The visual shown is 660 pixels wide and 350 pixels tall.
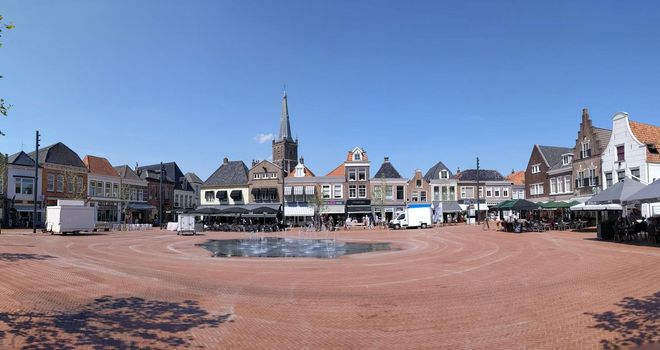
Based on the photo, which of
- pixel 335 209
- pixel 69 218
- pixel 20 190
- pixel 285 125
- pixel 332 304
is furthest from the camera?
pixel 285 125

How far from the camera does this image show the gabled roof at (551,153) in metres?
57.8

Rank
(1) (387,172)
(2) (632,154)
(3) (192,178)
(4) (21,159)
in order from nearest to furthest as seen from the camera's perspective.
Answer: (2) (632,154)
(4) (21,159)
(1) (387,172)
(3) (192,178)

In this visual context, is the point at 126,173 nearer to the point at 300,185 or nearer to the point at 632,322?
the point at 300,185

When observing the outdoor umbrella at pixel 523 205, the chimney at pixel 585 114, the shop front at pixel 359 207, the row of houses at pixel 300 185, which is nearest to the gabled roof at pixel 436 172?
the row of houses at pixel 300 185

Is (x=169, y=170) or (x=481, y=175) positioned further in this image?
(x=169, y=170)

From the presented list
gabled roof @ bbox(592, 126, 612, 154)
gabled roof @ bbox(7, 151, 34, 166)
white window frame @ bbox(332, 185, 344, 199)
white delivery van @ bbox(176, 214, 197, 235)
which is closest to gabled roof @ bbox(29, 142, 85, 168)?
A: gabled roof @ bbox(7, 151, 34, 166)

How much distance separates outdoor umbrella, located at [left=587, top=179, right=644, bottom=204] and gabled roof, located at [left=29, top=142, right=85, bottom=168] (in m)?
60.3

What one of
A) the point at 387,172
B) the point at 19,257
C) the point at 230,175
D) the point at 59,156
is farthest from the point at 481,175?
the point at 19,257

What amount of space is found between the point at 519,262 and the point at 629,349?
35.3 ft

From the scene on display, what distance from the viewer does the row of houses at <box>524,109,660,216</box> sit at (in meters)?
37.8

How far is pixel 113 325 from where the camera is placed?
786 centimetres

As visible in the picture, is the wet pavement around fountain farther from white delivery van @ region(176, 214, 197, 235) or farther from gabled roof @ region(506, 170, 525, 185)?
gabled roof @ region(506, 170, 525, 185)

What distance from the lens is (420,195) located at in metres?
67.1

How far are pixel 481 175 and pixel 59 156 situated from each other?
62.9 metres
